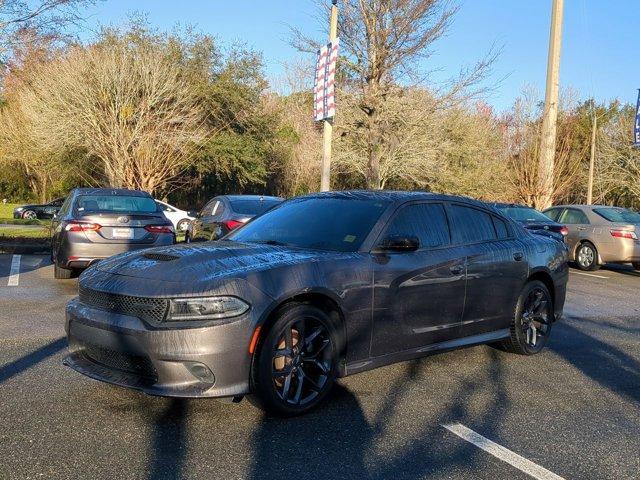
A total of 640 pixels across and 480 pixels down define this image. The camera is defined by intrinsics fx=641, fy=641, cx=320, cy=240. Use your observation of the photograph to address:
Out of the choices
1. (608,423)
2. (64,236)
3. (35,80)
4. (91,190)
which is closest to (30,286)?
(64,236)

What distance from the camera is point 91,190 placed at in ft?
35.3

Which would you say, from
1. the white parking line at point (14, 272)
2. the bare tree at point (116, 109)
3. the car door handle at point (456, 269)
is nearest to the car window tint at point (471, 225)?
the car door handle at point (456, 269)

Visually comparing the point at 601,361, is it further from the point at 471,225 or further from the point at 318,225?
the point at 318,225

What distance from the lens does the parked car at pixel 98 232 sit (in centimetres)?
959

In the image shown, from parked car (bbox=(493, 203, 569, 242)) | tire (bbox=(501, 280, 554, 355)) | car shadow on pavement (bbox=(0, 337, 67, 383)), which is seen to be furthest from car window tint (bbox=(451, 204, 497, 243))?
parked car (bbox=(493, 203, 569, 242))

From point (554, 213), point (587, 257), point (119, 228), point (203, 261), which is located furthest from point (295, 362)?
point (554, 213)

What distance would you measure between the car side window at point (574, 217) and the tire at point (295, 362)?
12316mm

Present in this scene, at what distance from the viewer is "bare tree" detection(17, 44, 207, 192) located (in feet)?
86.3

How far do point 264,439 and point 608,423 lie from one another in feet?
7.90

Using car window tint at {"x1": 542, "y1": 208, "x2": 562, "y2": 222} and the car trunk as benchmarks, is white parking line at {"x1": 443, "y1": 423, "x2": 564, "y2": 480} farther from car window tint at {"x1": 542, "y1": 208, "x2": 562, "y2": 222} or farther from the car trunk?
car window tint at {"x1": 542, "y1": 208, "x2": 562, "y2": 222}

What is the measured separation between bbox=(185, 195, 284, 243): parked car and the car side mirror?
6.18 m

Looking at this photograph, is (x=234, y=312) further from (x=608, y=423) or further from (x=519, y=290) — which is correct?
(x=519, y=290)

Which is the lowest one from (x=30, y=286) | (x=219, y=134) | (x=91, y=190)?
(x=30, y=286)

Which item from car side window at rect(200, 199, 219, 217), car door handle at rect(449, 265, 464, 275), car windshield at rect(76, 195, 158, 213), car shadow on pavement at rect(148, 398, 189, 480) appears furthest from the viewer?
car side window at rect(200, 199, 219, 217)
